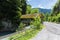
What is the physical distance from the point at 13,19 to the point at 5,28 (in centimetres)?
395

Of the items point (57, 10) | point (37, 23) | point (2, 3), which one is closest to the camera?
point (37, 23)

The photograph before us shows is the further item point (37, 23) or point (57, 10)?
point (57, 10)

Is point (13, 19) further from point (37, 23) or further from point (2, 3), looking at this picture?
point (37, 23)

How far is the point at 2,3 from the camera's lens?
5938 cm

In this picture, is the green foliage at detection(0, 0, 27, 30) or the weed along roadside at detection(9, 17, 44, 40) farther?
the green foliage at detection(0, 0, 27, 30)

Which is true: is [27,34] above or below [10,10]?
below

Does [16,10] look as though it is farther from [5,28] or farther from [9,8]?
[5,28]

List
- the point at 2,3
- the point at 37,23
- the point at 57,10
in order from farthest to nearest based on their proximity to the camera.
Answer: the point at 57,10 → the point at 2,3 → the point at 37,23

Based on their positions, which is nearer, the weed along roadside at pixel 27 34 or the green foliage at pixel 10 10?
the weed along roadside at pixel 27 34

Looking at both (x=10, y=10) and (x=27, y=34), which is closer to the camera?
(x=27, y=34)

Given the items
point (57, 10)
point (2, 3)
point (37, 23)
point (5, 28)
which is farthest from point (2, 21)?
point (57, 10)

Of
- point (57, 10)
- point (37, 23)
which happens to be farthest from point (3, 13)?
point (57, 10)

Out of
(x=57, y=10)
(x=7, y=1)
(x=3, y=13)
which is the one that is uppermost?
(x=7, y=1)

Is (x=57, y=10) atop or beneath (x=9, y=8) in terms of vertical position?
beneath
